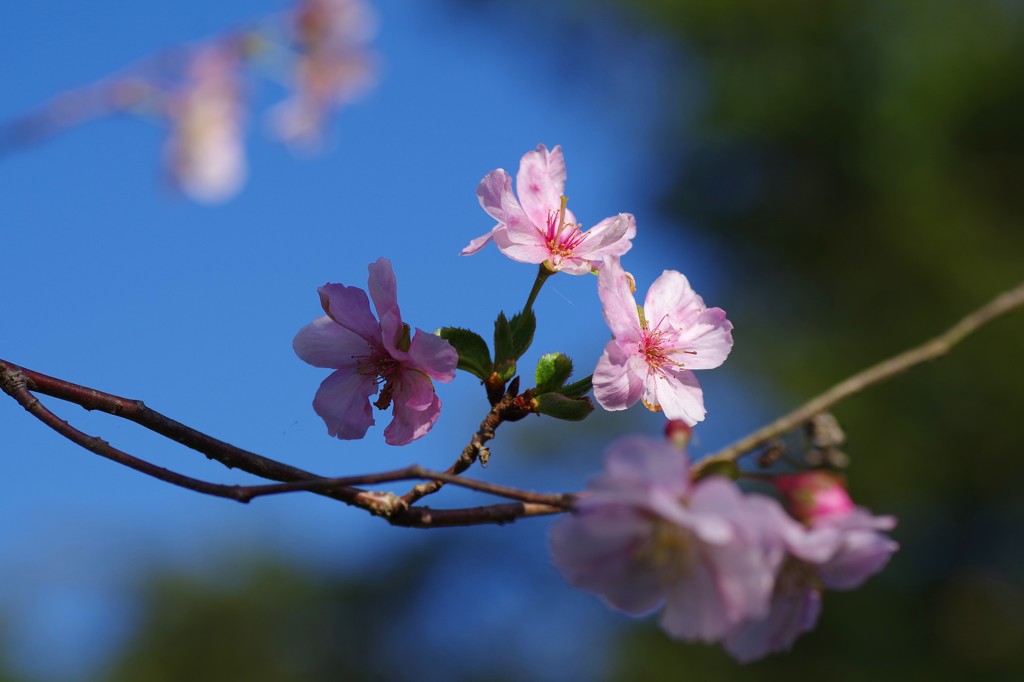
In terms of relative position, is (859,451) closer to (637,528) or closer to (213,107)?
(213,107)

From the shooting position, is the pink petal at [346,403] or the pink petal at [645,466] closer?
the pink petal at [645,466]

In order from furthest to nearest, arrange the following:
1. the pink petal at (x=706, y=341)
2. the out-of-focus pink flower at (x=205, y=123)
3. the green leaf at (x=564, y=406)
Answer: the out-of-focus pink flower at (x=205, y=123) < the pink petal at (x=706, y=341) < the green leaf at (x=564, y=406)

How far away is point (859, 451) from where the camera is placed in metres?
11.4

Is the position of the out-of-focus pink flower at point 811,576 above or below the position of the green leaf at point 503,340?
below

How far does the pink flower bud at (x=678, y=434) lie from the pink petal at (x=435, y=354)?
22cm

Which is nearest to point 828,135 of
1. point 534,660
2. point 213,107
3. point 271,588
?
point 534,660

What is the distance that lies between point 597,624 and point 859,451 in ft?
12.7

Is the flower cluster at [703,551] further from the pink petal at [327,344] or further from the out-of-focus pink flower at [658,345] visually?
the pink petal at [327,344]

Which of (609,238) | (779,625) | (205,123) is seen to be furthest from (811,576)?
(205,123)

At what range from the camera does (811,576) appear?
2.82 feet

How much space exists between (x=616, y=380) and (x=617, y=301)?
0.08 m

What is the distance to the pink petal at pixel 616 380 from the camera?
986 mm

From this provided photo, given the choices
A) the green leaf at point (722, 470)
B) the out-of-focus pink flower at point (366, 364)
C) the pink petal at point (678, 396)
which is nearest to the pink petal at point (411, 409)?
the out-of-focus pink flower at point (366, 364)

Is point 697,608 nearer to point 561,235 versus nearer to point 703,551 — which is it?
point 703,551
